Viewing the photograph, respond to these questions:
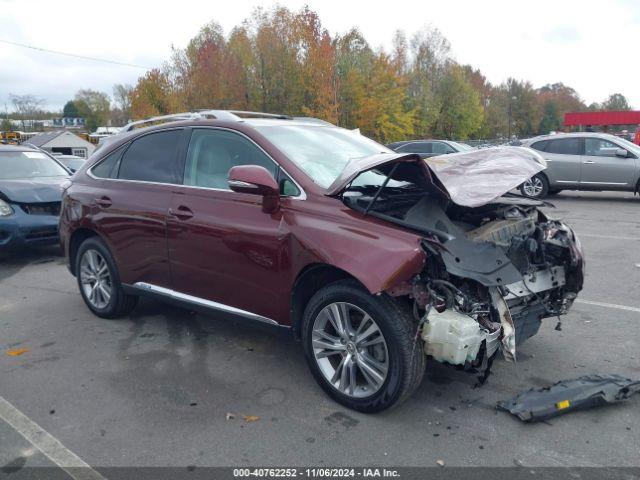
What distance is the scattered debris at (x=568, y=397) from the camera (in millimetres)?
3311

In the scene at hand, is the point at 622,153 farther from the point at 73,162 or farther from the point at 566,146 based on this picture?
the point at 73,162

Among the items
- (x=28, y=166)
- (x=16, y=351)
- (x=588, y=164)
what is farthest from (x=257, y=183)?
(x=588, y=164)

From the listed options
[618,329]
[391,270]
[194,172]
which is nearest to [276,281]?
[391,270]

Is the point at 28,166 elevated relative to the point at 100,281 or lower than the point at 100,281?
elevated

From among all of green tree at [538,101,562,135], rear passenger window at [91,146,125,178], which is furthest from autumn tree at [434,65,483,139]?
rear passenger window at [91,146,125,178]

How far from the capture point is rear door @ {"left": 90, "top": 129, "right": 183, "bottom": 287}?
14.9 ft

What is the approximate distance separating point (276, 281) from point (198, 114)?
75.7 inches

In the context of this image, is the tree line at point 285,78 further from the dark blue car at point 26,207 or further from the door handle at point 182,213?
the door handle at point 182,213

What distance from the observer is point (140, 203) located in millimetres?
4660

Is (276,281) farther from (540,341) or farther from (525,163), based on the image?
(540,341)

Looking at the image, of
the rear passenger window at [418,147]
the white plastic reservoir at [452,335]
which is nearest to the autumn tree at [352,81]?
the rear passenger window at [418,147]

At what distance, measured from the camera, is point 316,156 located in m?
4.09

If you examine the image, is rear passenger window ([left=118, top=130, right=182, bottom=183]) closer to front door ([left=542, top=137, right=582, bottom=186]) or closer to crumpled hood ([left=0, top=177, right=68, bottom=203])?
crumpled hood ([left=0, top=177, right=68, bottom=203])

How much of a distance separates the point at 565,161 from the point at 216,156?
12.2m
